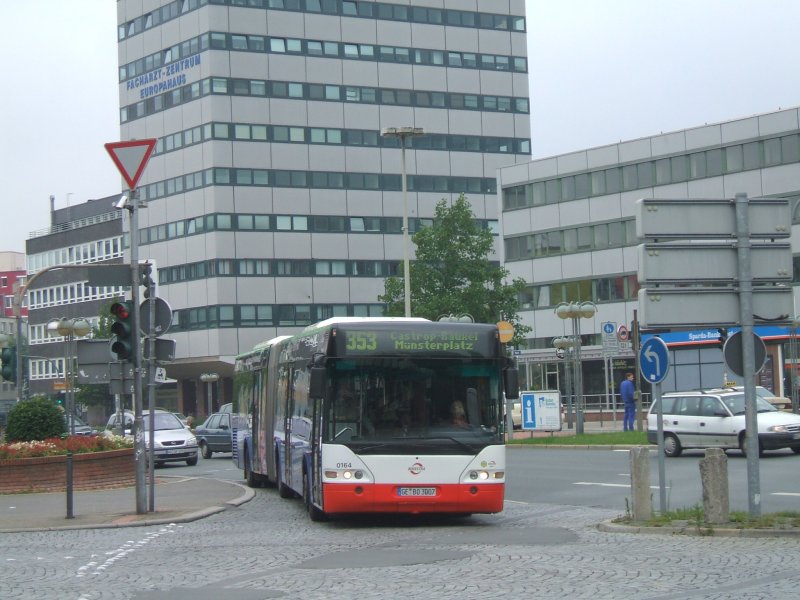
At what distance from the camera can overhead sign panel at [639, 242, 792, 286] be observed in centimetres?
1554

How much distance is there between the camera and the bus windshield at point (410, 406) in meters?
16.9

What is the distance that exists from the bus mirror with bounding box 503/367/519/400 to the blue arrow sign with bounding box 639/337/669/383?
6.17 feet

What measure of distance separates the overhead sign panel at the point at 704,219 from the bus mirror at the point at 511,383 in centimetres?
260

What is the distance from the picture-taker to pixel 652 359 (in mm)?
17938

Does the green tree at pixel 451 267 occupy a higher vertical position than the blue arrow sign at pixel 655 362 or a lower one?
higher

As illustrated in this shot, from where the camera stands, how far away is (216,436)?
143ft

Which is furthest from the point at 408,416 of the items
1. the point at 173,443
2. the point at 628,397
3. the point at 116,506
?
the point at 628,397

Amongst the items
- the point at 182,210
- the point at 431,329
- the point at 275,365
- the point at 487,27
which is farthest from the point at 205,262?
the point at 431,329

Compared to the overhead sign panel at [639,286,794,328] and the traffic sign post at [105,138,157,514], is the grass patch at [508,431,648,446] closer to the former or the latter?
the traffic sign post at [105,138,157,514]

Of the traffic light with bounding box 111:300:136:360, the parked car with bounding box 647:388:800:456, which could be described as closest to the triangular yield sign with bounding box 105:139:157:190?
the traffic light with bounding box 111:300:136:360

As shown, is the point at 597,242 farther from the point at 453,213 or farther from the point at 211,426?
the point at 211,426

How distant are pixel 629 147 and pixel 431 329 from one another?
52304mm

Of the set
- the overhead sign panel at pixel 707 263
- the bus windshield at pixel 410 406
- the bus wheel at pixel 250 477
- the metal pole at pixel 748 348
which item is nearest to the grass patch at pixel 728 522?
the metal pole at pixel 748 348

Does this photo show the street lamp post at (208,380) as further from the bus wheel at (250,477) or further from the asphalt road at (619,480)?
the bus wheel at (250,477)
